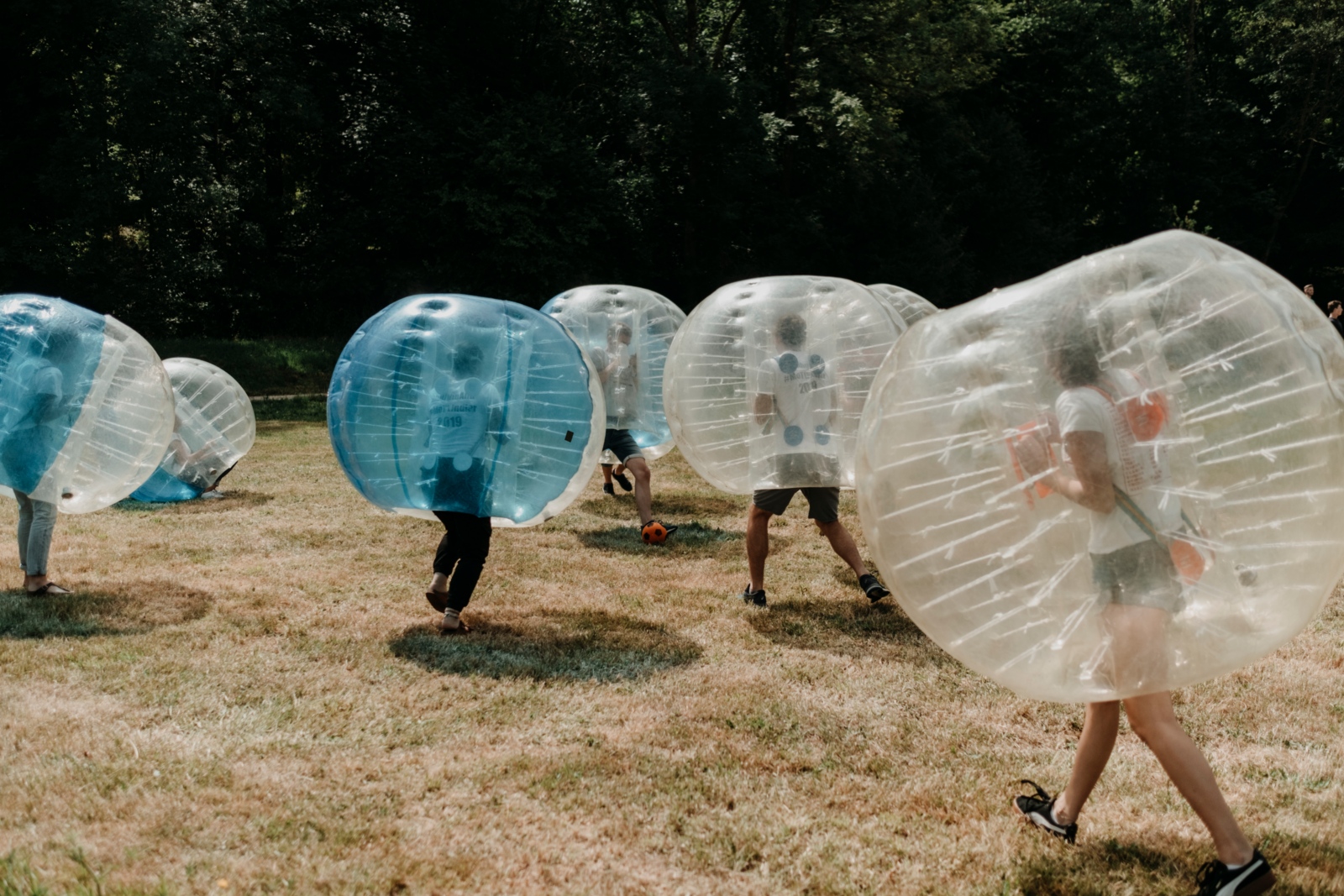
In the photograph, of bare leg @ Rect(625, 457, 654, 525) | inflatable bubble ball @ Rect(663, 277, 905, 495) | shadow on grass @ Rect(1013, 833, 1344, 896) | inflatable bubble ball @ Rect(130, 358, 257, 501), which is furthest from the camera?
inflatable bubble ball @ Rect(130, 358, 257, 501)

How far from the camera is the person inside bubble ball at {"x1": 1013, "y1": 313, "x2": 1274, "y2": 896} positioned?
117 inches

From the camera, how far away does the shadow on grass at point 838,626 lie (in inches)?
229

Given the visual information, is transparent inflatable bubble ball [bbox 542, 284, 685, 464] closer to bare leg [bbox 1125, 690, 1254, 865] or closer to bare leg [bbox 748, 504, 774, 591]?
bare leg [bbox 748, 504, 774, 591]

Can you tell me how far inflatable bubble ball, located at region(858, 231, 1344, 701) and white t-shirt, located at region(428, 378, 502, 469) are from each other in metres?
2.58

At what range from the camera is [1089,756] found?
3482mm

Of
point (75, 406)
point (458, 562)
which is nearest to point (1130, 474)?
point (458, 562)

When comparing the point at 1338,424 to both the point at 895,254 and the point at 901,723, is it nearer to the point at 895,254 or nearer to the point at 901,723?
the point at 901,723

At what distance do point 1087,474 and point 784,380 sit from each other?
10.6ft

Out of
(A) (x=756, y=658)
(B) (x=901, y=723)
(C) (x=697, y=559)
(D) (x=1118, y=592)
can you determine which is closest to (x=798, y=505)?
(C) (x=697, y=559)

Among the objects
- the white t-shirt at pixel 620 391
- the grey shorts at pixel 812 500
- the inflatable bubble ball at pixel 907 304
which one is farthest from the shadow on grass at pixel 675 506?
the grey shorts at pixel 812 500

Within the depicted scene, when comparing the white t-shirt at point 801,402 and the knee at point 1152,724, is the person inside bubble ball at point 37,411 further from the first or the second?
the knee at point 1152,724

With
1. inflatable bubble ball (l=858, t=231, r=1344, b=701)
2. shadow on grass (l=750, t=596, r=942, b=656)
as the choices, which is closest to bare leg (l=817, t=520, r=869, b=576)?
shadow on grass (l=750, t=596, r=942, b=656)

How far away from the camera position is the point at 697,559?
7918 mm

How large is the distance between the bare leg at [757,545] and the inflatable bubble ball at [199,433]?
564 centimetres
